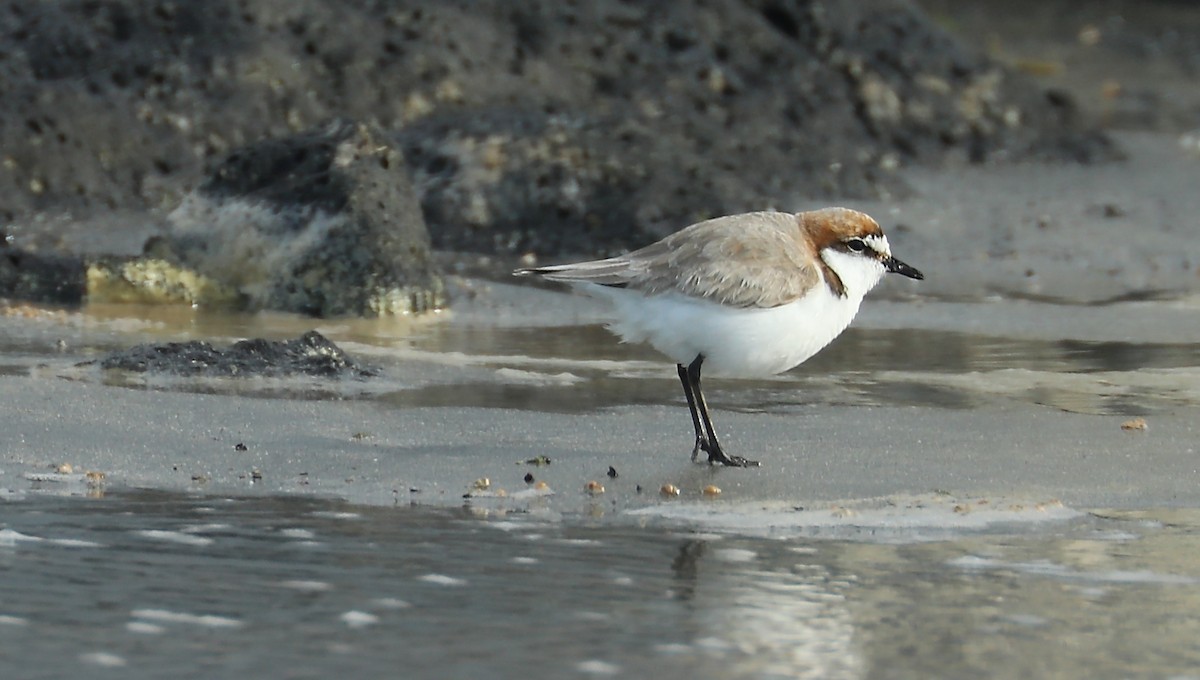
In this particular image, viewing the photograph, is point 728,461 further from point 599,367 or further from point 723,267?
point 599,367

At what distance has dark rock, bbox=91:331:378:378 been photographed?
7078mm

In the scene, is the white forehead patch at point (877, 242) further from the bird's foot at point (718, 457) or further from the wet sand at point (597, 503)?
the bird's foot at point (718, 457)

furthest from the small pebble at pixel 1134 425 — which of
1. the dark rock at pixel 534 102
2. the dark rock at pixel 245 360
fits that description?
the dark rock at pixel 534 102

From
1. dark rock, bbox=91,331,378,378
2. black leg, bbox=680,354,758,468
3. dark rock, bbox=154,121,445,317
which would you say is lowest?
black leg, bbox=680,354,758,468

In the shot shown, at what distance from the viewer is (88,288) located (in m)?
9.19

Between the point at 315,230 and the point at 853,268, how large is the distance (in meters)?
3.61

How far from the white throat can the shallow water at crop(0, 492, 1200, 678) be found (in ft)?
4.71

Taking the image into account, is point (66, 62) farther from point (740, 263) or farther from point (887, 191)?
point (740, 263)

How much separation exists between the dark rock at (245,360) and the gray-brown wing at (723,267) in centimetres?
135

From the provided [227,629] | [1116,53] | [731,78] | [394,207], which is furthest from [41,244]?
[1116,53]

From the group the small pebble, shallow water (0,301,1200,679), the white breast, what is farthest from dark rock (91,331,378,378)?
the small pebble

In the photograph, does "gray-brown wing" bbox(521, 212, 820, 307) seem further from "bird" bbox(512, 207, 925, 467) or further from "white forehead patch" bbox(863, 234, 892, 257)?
"white forehead patch" bbox(863, 234, 892, 257)

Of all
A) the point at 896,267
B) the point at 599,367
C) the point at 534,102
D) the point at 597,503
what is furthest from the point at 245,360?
the point at 534,102

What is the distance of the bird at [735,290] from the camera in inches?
241
